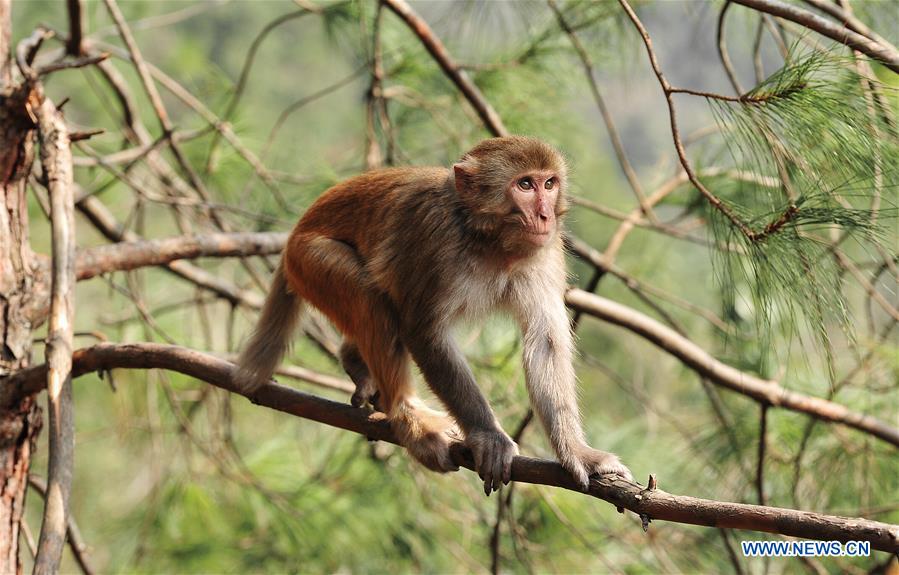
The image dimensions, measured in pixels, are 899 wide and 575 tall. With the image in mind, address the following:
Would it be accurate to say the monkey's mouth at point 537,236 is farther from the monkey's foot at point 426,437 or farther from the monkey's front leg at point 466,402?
the monkey's foot at point 426,437

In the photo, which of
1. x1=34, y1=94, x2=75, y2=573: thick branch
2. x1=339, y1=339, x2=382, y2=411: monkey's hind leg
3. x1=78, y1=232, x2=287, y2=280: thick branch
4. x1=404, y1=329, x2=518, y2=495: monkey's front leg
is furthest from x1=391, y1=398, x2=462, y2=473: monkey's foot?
x1=78, y1=232, x2=287, y2=280: thick branch

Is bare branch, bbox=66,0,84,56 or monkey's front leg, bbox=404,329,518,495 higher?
bare branch, bbox=66,0,84,56

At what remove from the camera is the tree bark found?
11.8 feet

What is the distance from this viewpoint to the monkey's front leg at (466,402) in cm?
323

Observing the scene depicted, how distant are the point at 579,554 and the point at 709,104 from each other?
395 centimetres

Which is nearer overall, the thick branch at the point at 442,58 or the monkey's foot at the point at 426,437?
the monkey's foot at the point at 426,437

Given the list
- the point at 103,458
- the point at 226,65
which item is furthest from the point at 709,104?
the point at 226,65

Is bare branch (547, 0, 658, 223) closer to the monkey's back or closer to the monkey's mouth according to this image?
the monkey's back

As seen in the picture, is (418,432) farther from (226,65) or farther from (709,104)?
(226,65)

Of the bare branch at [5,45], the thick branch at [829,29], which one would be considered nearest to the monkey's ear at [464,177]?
the thick branch at [829,29]

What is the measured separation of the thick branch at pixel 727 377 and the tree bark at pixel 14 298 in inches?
97.0

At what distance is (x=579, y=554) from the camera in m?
6.11

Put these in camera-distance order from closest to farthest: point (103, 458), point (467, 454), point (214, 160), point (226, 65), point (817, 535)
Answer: point (817, 535) < point (467, 454) < point (214, 160) < point (103, 458) < point (226, 65)

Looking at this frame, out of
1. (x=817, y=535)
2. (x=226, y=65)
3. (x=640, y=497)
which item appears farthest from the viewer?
(x=226, y=65)
